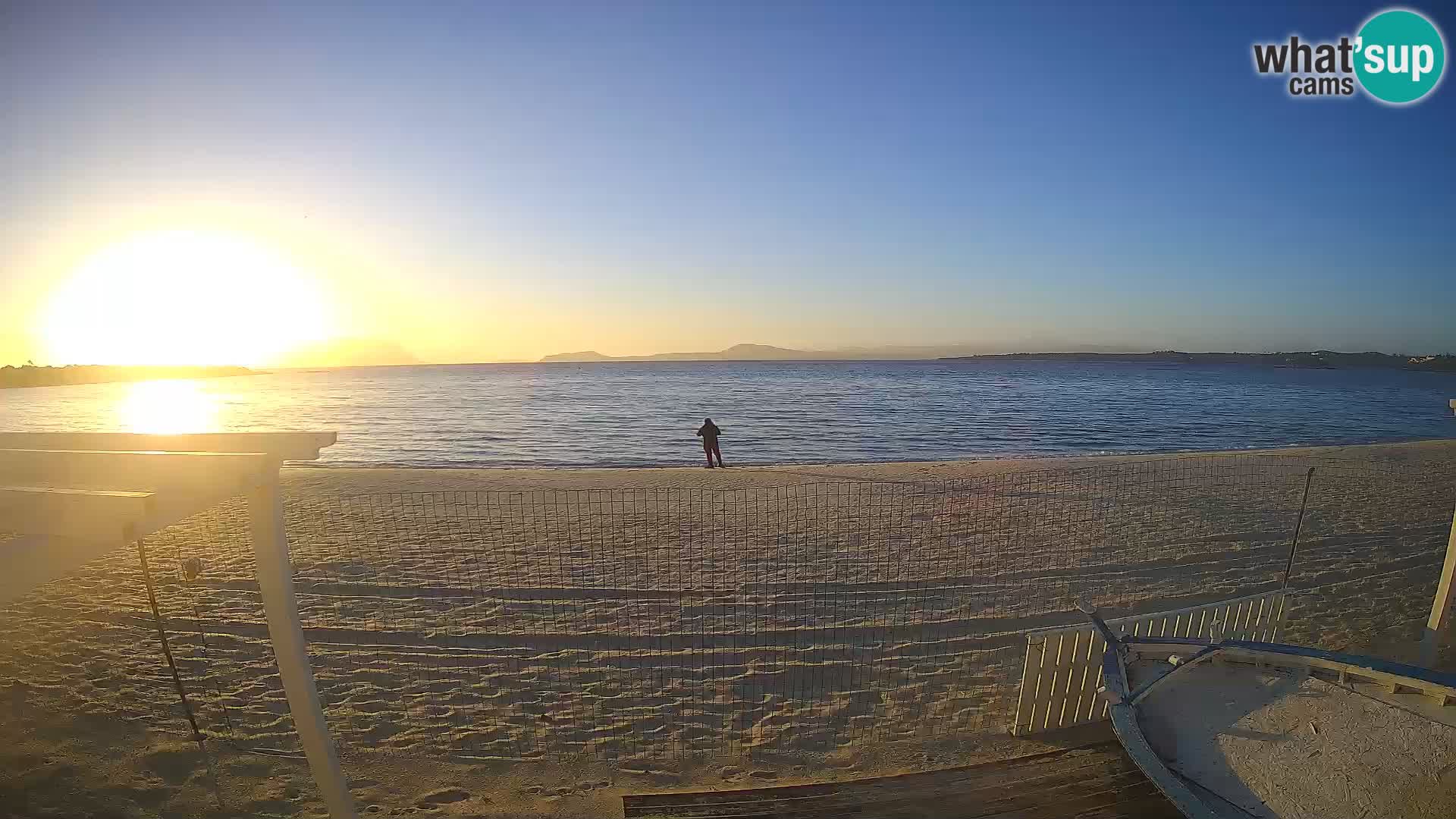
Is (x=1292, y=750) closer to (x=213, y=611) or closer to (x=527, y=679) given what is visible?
(x=527, y=679)

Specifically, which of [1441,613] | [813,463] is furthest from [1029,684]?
[813,463]

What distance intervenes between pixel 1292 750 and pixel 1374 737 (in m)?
0.46

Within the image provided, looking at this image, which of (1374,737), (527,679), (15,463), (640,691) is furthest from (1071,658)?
(15,463)

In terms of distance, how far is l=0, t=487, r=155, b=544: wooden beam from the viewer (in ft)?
8.02

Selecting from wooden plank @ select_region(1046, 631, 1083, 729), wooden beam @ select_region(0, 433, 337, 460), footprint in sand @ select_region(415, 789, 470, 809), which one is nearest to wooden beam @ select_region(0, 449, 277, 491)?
wooden beam @ select_region(0, 433, 337, 460)

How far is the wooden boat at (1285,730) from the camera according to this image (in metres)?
3.71

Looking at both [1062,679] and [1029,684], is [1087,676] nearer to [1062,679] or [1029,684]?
[1062,679]

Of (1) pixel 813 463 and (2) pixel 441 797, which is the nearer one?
(2) pixel 441 797

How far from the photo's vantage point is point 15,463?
3.05m

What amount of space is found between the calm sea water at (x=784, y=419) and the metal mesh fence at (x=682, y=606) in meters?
12.5

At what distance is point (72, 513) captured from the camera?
2.45 metres

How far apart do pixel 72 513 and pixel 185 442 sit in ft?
6.22

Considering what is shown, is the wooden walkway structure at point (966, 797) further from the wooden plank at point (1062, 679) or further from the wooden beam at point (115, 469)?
the wooden beam at point (115, 469)

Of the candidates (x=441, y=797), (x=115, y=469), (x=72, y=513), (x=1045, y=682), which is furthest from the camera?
(x=1045, y=682)
